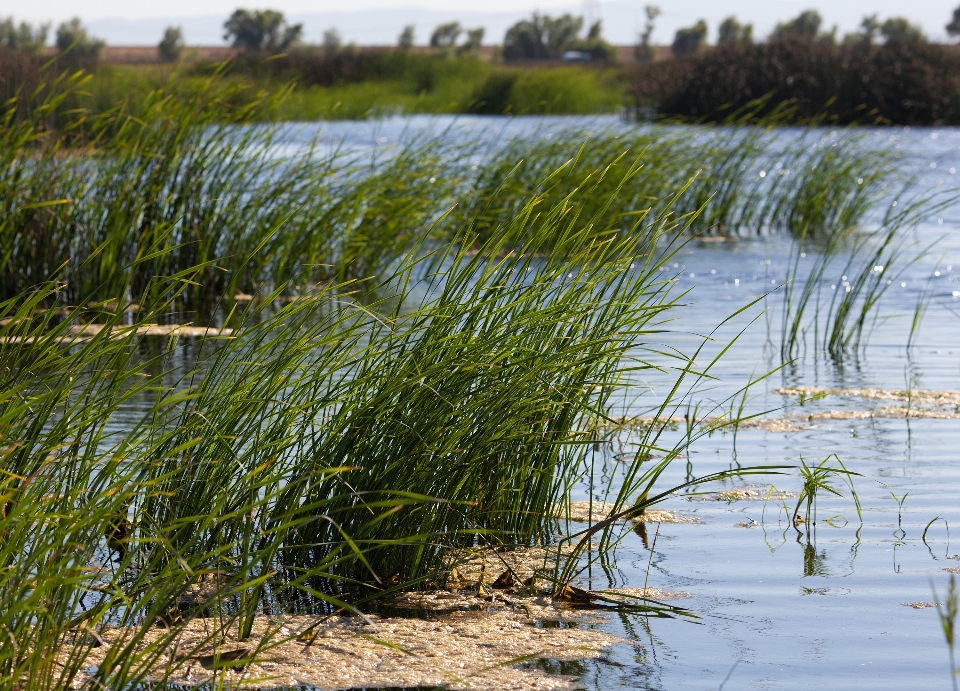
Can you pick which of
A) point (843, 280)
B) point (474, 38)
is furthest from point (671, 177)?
point (474, 38)

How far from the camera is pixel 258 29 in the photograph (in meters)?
73.1

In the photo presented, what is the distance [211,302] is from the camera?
8109 mm

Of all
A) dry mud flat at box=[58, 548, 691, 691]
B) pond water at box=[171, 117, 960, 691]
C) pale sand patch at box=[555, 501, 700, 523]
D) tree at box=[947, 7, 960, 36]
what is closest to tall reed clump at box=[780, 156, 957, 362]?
pond water at box=[171, 117, 960, 691]

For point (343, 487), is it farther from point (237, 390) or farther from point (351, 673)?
point (351, 673)

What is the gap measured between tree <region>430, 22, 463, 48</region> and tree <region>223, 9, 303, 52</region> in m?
9.85

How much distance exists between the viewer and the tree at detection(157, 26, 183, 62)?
208 feet

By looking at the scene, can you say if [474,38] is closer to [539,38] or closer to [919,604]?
[539,38]

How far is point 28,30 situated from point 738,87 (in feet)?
144

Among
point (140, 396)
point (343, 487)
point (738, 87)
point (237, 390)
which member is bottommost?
point (140, 396)

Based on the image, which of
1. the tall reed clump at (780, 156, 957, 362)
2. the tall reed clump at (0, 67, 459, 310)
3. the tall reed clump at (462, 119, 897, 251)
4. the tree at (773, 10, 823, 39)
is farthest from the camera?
the tree at (773, 10, 823, 39)

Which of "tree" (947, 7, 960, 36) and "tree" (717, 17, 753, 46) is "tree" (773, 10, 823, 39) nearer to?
"tree" (717, 17, 753, 46)

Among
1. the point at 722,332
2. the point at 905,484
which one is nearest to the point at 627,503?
the point at 905,484

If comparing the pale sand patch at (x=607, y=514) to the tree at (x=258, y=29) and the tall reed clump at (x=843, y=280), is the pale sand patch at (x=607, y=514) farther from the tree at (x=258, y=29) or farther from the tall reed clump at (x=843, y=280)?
the tree at (x=258, y=29)

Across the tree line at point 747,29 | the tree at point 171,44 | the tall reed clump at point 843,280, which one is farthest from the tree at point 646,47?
the tall reed clump at point 843,280
